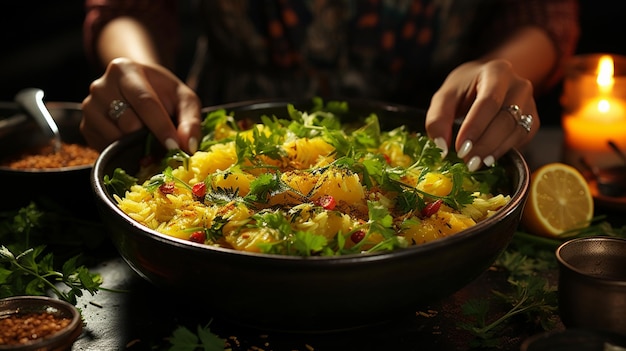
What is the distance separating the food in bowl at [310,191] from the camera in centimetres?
176

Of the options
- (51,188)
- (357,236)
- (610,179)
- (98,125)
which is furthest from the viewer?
(610,179)

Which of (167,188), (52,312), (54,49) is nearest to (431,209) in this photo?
(167,188)

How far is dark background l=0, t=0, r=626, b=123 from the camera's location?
206 inches

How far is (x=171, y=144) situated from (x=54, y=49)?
12.7 feet

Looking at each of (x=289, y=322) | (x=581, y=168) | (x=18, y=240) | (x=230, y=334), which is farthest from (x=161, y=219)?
(x=581, y=168)

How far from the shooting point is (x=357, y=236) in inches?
69.9

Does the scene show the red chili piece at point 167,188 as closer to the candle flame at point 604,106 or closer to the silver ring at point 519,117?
the silver ring at point 519,117

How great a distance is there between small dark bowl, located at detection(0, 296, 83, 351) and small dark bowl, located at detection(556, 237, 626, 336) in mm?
1154

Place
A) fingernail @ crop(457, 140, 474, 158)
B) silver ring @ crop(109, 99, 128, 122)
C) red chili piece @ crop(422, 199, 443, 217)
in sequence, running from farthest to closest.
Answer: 1. silver ring @ crop(109, 99, 128, 122)
2. fingernail @ crop(457, 140, 474, 158)
3. red chili piece @ crop(422, 199, 443, 217)

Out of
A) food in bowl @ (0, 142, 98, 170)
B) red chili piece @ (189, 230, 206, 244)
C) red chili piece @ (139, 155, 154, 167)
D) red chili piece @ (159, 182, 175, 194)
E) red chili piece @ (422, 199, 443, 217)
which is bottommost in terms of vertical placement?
food in bowl @ (0, 142, 98, 170)

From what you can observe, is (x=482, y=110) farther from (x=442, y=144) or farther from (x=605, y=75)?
(x=605, y=75)

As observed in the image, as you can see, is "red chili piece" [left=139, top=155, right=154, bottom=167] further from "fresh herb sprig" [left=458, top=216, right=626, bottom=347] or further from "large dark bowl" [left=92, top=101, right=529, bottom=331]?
"fresh herb sprig" [left=458, top=216, right=626, bottom=347]

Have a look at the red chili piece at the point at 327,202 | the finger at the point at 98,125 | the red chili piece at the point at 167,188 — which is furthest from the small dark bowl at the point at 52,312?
the finger at the point at 98,125

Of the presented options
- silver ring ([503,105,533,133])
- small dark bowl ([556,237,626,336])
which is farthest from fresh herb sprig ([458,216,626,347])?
silver ring ([503,105,533,133])
